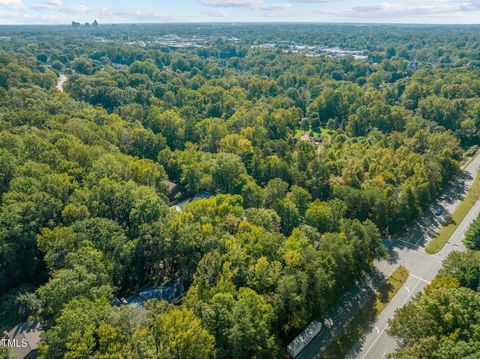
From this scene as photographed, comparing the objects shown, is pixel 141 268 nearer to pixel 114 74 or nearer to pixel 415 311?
pixel 415 311

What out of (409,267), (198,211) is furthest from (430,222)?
(198,211)

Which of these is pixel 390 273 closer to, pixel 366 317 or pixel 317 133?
pixel 366 317

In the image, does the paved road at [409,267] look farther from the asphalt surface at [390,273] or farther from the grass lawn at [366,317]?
the grass lawn at [366,317]

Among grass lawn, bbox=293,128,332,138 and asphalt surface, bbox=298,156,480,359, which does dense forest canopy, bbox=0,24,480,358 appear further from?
asphalt surface, bbox=298,156,480,359

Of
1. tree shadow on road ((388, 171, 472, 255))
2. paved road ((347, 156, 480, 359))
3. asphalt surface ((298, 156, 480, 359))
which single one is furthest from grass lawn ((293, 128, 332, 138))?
paved road ((347, 156, 480, 359))

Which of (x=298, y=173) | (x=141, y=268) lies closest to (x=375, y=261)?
(x=298, y=173)

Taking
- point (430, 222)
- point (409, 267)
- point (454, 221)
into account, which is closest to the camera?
point (409, 267)

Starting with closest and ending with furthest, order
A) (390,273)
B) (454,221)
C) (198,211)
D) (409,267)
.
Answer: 1. (198,211)
2. (390,273)
3. (409,267)
4. (454,221)

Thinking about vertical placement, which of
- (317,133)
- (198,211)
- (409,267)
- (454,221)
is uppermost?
(198,211)
